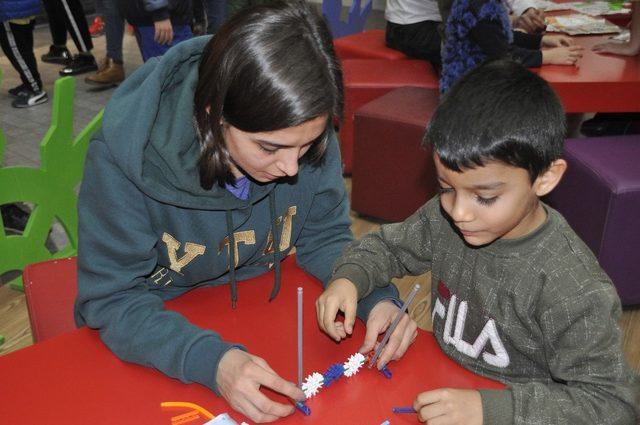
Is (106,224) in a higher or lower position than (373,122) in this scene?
higher

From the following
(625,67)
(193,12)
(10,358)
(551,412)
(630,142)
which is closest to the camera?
(551,412)

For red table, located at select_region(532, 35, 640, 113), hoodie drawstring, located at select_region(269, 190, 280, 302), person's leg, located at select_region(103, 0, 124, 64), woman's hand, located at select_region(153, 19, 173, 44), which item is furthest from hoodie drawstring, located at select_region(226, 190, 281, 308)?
person's leg, located at select_region(103, 0, 124, 64)

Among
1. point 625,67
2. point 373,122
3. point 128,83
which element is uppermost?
point 128,83

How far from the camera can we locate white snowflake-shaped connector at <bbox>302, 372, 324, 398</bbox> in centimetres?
90

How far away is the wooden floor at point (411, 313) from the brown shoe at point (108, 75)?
2384 mm

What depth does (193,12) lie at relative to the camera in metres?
3.21

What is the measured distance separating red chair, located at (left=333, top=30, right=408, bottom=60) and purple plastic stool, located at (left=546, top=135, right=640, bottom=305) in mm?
1384

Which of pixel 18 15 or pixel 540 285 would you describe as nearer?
pixel 540 285

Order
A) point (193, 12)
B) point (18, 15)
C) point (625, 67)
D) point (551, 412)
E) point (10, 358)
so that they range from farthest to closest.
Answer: point (18, 15) < point (193, 12) < point (625, 67) < point (10, 358) < point (551, 412)

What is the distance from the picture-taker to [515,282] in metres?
0.94

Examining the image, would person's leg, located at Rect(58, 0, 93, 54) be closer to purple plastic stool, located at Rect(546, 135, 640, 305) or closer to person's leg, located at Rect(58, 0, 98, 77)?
person's leg, located at Rect(58, 0, 98, 77)

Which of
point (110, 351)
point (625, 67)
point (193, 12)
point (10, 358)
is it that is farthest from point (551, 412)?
point (193, 12)

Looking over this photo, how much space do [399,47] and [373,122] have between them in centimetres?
97

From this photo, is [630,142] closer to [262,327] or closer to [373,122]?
[373,122]
